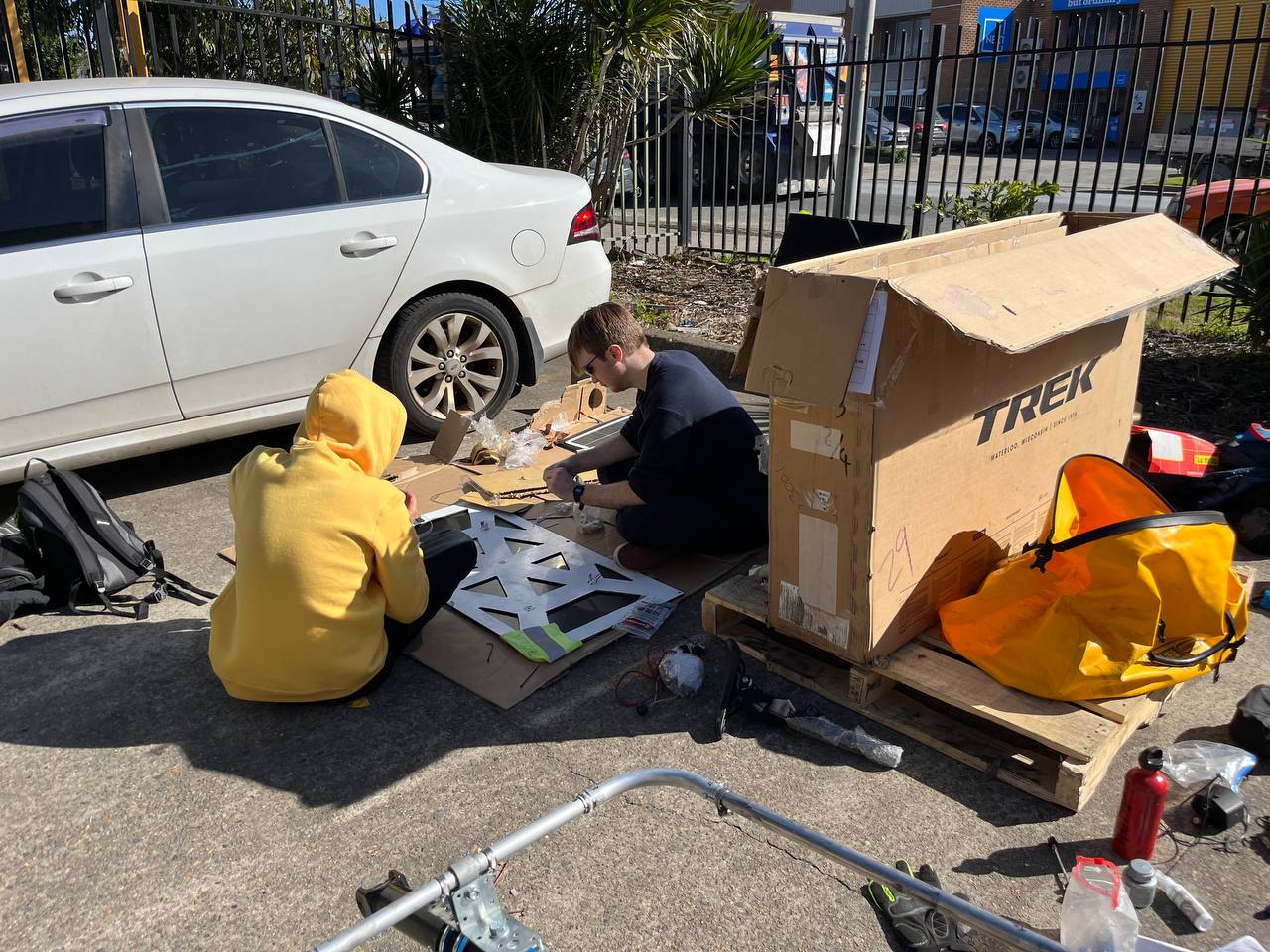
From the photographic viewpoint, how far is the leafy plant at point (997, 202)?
21.4 feet

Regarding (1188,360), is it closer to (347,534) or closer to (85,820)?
(347,534)

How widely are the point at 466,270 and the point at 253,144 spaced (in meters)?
1.14

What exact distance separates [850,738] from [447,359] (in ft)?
10.4

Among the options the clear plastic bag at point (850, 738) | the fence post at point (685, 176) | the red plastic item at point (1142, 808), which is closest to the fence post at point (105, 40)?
the fence post at point (685, 176)

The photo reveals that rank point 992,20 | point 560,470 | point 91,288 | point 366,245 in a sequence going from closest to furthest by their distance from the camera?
point 91,288
point 560,470
point 366,245
point 992,20

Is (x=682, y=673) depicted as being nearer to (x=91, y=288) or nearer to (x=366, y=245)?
(x=366, y=245)

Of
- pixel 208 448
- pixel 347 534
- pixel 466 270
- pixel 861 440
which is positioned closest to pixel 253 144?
pixel 466 270

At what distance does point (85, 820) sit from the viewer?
261 centimetres

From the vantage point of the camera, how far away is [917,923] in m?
2.13

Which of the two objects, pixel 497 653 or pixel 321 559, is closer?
pixel 321 559

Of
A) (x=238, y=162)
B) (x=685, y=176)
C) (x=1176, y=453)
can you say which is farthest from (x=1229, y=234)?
(x=238, y=162)

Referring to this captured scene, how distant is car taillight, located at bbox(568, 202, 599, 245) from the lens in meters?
5.42

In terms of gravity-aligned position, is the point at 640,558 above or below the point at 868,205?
below

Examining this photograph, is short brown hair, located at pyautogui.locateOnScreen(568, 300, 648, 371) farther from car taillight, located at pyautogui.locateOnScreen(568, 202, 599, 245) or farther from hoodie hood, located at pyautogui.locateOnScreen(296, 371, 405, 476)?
car taillight, located at pyautogui.locateOnScreen(568, 202, 599, 245)
